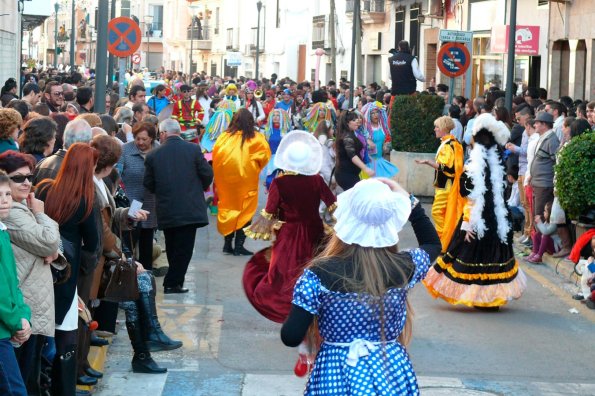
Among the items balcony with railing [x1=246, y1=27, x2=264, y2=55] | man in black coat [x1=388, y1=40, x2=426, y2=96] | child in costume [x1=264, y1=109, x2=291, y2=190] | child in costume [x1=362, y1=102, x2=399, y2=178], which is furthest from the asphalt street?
balcony with railing [x1=246, y1=27, x2=264, y2=55]

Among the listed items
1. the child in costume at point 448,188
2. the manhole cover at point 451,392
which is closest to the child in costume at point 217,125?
the child in costume at point 448,188

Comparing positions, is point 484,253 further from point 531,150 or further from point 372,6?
point 372,6

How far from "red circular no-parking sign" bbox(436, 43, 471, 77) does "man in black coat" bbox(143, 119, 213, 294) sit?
10122mm

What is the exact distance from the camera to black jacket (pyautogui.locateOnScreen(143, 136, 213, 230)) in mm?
11297

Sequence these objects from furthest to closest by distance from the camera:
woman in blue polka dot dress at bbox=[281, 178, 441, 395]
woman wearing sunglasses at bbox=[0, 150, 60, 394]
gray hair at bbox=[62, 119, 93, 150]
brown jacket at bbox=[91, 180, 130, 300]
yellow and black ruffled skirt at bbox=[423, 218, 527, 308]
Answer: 1. yellow and black ruffled skirt at bbox=[423, 218, 527, 308]
2. gray hair at bbox=[62, 119, 93, 150]
3. brown jacket at bbox=[91, 180, 130, 300]
4. woman wearing sunglasses at bbox=[0, 150, 60, 394]
5. woman in blue polka dot dress at bbox=[281, 178, 441, 395]

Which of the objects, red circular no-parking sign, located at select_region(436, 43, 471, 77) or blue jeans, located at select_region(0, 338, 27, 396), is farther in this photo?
red circular no-parking sign, located at select_region(436, 43, 471, 77)

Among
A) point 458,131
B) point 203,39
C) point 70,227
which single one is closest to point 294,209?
point 70,227

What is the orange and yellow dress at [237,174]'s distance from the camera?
1405 centimetres

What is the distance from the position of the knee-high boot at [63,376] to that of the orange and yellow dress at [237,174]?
23.3 feet

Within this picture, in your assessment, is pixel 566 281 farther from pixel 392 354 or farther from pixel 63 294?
pixel 392 354

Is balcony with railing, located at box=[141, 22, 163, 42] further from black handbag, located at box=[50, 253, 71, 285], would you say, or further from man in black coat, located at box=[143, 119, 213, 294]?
black handbag, located at box=[50, 253, 71, 285]

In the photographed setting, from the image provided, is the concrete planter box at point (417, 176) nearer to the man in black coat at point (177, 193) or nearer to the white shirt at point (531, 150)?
the white shirt at point (531, 150)

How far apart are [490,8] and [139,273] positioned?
27714 millimetres

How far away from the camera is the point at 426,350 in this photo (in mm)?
9422
